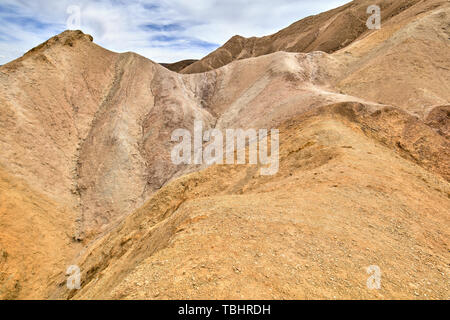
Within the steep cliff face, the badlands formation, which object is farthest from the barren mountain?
the badlands formation

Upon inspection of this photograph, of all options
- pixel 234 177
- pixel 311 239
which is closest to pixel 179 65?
pixel 234 177

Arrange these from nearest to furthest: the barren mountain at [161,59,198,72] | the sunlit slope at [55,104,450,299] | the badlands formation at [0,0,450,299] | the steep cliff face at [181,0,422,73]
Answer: the sunlit slope at [55,104,450,299] < the badlands formation at [0,0,450,299] < the steep cliff face at [181,0,422,73] < the barren mountain at [161,59,198,72]

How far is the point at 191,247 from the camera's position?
504cm

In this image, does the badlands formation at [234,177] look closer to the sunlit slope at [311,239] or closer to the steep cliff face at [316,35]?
the sunlit slope at [311,239]

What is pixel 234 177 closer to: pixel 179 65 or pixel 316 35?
pixel 316 35

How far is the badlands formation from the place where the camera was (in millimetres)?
4609

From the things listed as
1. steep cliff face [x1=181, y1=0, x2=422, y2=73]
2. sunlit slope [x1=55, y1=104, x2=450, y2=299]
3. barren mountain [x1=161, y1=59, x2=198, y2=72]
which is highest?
barren mountain [x1=161, y1=59, x2=198, y2=72]

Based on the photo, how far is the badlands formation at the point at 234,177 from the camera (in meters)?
4.61

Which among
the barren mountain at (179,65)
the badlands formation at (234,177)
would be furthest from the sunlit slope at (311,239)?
the barren mountain at (179,65)

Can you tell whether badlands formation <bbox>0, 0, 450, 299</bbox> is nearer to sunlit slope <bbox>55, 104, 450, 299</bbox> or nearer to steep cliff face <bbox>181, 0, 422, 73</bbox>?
sunlit slope <bbox>55, 104, 450, 299</bbox>

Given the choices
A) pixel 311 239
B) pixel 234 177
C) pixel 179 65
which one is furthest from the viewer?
pixel 179 65

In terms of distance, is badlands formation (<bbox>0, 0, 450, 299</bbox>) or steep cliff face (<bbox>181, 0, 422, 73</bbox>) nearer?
badlands formation (<bbox>0, 0, 450, 299</bbox>)

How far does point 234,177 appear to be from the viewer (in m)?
12.0
